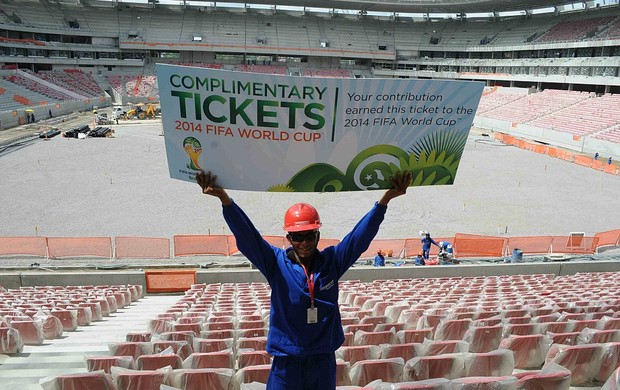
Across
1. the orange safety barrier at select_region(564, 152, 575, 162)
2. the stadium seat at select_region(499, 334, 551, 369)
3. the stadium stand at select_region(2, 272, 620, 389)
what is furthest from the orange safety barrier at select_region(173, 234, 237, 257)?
the orange safety barrier at select_region(564, 152, 575, 162)

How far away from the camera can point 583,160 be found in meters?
29.9

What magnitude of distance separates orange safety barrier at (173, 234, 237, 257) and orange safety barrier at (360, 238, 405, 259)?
451cm

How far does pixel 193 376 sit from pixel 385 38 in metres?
81.6

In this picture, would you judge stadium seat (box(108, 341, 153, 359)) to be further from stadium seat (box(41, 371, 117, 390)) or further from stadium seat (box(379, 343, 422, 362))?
stadium seat (box(379, 343, 422, 362))

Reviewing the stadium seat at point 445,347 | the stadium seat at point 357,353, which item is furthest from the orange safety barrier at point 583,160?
the stadium seat at point 357,353

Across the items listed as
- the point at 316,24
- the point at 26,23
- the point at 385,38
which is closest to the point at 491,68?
the point at 385,38

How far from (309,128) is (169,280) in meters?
9.56

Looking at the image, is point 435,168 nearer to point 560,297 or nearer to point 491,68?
point 560,297

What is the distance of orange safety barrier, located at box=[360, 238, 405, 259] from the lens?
14531 mm

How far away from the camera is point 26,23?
60.2m

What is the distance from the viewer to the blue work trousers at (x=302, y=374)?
103 inches

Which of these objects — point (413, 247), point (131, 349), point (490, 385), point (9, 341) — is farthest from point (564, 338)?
point (413, 247)

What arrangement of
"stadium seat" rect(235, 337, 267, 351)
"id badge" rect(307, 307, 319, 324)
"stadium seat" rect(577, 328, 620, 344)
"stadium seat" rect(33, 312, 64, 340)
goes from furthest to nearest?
"stadium seat" rect(33, 312, 64, 340) < "stadium seat" rect(235, 337, 267, 351) < "stadium seat" rect(577, 328, 620, 344) < "id badge" rect(307, 307, 319, 324)

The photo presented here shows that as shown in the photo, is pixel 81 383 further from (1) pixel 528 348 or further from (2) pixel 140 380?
(1) pixel 528 348
